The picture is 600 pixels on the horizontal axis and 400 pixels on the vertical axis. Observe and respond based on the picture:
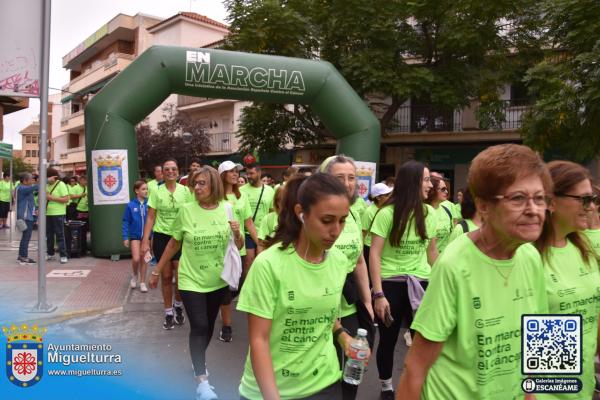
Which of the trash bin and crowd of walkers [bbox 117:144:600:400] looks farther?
the trash bin

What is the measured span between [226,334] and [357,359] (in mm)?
3610

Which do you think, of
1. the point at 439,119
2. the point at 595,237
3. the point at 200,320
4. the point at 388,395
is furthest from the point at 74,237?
the point at 439,119

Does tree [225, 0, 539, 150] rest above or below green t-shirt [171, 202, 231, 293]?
above

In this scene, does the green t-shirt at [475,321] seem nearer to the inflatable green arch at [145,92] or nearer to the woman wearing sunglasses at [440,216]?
the woman wearing sunglasses at [440,216]

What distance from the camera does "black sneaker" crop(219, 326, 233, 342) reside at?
18.7 feet

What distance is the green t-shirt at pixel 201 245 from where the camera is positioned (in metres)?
4.32

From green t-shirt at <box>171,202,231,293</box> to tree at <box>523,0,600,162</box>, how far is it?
353 inches

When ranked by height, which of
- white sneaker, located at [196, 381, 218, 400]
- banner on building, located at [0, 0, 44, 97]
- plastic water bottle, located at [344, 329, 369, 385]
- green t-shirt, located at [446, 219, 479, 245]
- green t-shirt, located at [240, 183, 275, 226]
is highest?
banner on building, located at [0, 0, 44, 97]

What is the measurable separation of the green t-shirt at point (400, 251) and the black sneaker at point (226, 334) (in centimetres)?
229

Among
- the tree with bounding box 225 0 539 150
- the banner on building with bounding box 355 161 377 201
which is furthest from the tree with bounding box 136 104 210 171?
the banner on building with bounding box 355 161 377 201

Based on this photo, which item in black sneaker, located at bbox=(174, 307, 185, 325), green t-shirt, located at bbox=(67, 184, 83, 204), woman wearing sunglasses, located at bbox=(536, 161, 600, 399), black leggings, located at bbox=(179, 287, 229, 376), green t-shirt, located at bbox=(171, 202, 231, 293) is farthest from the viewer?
green t-shirt, located at bbox=(67, 184, 83, 204)

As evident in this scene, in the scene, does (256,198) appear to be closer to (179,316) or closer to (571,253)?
(179,316)

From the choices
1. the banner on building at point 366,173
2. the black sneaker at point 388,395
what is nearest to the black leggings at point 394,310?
the black sneaker at point 388,395

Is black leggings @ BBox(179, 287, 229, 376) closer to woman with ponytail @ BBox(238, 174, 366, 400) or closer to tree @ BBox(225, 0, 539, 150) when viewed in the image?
woman with ponytail @ BBox(238, 174, 366, 400)
